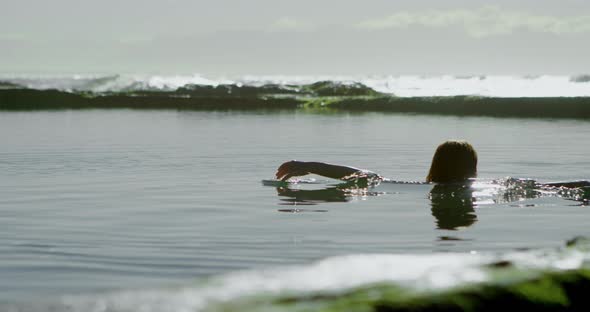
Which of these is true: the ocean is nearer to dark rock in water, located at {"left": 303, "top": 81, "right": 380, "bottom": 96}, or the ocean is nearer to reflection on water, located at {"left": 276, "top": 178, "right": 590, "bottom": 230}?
reflection on water, located at {"left": 276, "top": 178, "right": 590, "bottom": 230}

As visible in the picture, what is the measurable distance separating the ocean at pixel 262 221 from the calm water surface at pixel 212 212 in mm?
32

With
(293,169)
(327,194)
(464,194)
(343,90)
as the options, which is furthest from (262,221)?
A: (343,90)

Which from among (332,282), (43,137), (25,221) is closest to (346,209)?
(25,221)

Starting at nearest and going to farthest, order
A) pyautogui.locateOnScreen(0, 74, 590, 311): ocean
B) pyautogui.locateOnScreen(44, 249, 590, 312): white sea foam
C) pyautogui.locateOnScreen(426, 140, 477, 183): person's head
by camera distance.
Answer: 1. pyautogui.locateOnScreen(44, 249, 590, 312): white sea foam
2. pyautogui.locateOnScreen(0, 74, 590, 311): ocean
3. pyautogui.locateOnScreen(426, 140, 477, 183): person's head

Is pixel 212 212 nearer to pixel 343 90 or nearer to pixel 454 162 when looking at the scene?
pixel 454 162

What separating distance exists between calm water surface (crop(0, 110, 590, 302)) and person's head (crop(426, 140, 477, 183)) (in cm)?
54


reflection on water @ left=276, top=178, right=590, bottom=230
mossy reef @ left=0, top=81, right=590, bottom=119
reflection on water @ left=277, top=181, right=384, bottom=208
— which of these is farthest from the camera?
mossy reef @ left=0, top=81, right=590, bottom=119

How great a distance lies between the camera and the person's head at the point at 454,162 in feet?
41.5

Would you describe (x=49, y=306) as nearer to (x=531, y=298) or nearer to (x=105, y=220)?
(x=531, y=298)

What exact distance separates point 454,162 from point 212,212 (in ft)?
11.2

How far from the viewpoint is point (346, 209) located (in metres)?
13.3

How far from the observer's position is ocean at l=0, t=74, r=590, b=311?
375 centimetres

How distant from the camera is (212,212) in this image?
13.0 m

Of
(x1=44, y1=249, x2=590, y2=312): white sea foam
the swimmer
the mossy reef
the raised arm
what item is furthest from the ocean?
the mossy reef
